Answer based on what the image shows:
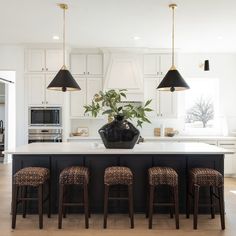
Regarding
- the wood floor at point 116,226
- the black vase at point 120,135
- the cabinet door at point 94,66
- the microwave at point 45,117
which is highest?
the cabinet door at point 94,66

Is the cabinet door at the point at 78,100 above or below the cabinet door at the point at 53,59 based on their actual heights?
below

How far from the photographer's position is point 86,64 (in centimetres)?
646

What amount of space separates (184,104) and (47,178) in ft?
14.2

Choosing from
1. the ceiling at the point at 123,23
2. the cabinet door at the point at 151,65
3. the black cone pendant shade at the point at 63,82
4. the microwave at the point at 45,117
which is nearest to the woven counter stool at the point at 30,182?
the black cone pendant shade at the point at 63,82

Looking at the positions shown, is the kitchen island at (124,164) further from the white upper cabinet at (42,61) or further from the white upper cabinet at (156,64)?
the white upper cabinet at (156,64)

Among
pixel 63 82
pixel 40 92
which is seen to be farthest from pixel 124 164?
pixel 40 92

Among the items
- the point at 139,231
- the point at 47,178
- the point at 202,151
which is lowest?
the point at 139,231

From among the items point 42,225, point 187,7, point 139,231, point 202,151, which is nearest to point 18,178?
point 42,225

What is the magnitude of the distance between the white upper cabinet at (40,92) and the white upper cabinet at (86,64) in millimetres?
625

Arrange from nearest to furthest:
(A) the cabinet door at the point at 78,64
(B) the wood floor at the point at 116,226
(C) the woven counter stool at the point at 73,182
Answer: (B) the wood floor at the point at 116,226
(C) the woven counter stool at the point at 73,182
(A) the cabinet door at the point at 78,64

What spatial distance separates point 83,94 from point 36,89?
3.42ft

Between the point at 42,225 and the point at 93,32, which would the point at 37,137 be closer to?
the point at 93,32

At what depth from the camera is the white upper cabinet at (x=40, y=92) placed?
20.2 ft

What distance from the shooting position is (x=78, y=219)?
11.9 feet
